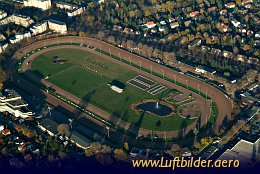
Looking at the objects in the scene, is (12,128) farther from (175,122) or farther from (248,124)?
(248,124)

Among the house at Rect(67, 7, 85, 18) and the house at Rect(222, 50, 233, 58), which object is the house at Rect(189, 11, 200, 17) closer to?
the house at Rect(222, 50, 233, 58)

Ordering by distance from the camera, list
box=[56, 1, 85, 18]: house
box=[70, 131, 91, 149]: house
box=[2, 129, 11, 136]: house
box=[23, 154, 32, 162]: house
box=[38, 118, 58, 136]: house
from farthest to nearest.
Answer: box=[56, 1, 85, 18]: house → box=[2, 129, 11, 136]: house → box=[38, 118, 58, 136]: house → box=[70, 131, 91, 149]: house → box=[23, 154, 32, 162]: house

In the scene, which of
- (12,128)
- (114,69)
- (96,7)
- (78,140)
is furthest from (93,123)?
(96,7)

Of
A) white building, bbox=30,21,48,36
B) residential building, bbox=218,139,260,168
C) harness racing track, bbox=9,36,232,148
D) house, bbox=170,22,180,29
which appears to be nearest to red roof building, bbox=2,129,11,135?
harness racing track, bbox=9,36,232,148

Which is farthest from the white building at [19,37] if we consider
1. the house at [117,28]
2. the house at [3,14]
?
the house at [117,28]

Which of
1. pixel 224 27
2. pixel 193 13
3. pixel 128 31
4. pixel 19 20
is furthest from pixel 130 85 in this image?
pixel 19 20
